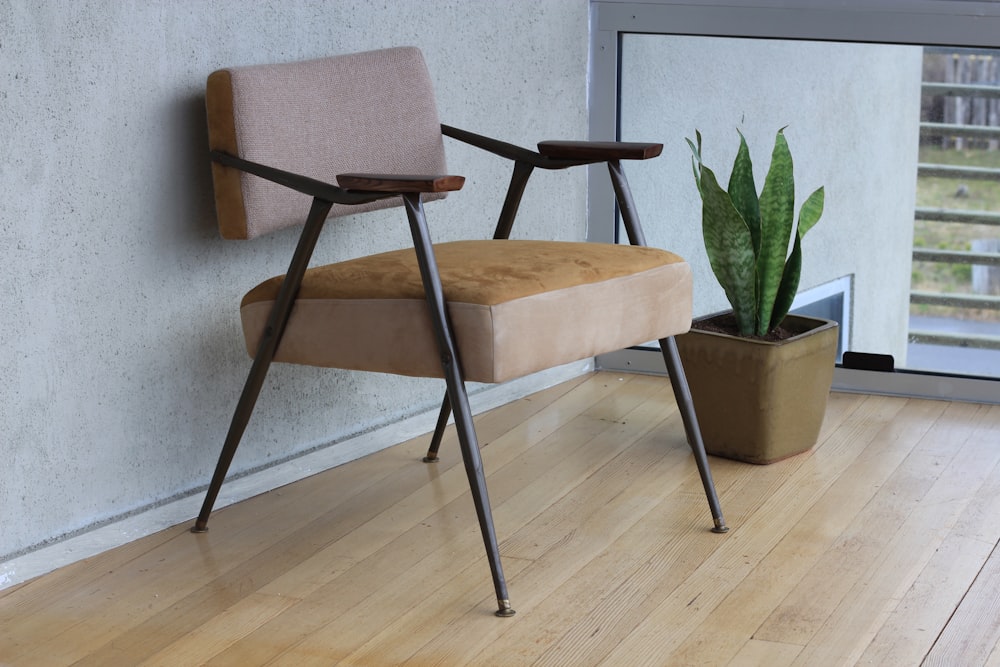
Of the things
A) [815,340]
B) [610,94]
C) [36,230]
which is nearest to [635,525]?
[815,340]

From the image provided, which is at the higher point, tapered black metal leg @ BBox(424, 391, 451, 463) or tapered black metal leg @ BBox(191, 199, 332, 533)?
tapered black metal leg @ BBox(191, 199, 332, 533)

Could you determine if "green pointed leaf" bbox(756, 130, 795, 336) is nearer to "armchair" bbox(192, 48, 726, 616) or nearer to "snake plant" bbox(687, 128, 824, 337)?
"snake plant" bbox(687, 128, 824, 337)

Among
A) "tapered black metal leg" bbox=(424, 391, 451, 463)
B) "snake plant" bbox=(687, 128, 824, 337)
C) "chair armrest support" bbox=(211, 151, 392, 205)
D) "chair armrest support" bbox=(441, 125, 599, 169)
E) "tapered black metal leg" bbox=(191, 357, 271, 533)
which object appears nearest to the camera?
"chair armrest support" bbox=(211, 151, 392, 205)

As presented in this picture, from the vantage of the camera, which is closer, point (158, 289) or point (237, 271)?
point (158, 289)

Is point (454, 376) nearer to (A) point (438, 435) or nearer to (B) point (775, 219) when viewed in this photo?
(A) point (438, 435)

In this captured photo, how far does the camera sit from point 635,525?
2211 millimetres

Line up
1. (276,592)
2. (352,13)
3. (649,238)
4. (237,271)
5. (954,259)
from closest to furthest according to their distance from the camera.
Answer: (276,592) < (237,271) < (352,13) < (954,259) < (649,238)

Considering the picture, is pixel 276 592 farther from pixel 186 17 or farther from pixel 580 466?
pixel 186 17

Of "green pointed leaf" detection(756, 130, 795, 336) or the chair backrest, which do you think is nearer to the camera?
the chair backrest

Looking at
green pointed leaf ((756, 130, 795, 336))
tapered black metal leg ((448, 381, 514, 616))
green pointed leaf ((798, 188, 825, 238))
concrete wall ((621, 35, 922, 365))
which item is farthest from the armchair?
concrete wall ((621, 35, 922, 365))

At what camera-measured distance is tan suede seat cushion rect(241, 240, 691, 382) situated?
1.84 metres

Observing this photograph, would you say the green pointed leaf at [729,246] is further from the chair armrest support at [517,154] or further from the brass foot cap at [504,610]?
the brass foot cap at [504,610]

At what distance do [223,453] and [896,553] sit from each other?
112 cm

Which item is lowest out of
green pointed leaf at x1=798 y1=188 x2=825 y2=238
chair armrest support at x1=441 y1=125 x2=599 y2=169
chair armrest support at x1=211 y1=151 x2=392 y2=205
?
green pointed leaf at x1=798 y1=188 x2=825 y2=238
